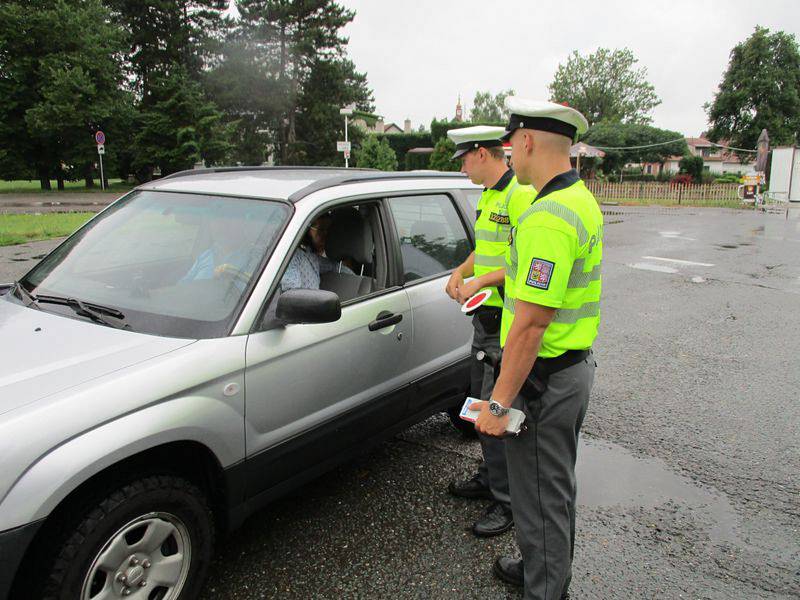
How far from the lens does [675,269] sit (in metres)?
10.9

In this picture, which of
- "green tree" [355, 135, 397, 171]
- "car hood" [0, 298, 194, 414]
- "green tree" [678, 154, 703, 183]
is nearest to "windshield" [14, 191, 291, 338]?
"car hood" [0, 298, 194, 414]

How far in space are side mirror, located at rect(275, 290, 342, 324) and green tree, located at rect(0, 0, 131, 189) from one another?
3497 centimetres

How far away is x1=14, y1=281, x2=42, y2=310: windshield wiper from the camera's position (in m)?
2.78

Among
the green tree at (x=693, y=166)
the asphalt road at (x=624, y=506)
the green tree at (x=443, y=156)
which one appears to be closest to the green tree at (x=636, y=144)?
the green tree at (x=693, y=166)

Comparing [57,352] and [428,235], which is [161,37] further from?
[57,352]

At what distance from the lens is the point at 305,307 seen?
246 centimetres

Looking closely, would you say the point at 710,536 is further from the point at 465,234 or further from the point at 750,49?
the point at 750,49

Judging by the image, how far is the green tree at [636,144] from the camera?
138 feet

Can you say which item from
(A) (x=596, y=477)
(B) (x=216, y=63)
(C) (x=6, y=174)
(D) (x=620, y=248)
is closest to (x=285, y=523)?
(A) (x=596, y=477)

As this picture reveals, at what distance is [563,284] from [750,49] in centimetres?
7334

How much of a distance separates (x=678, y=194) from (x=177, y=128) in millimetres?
27396

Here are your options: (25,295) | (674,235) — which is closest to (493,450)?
(25,295)

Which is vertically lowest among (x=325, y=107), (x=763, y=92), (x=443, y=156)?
(x=443, y=156)

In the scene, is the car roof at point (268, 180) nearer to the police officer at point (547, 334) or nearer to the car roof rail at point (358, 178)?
the car roof rail at point (358, 178)
